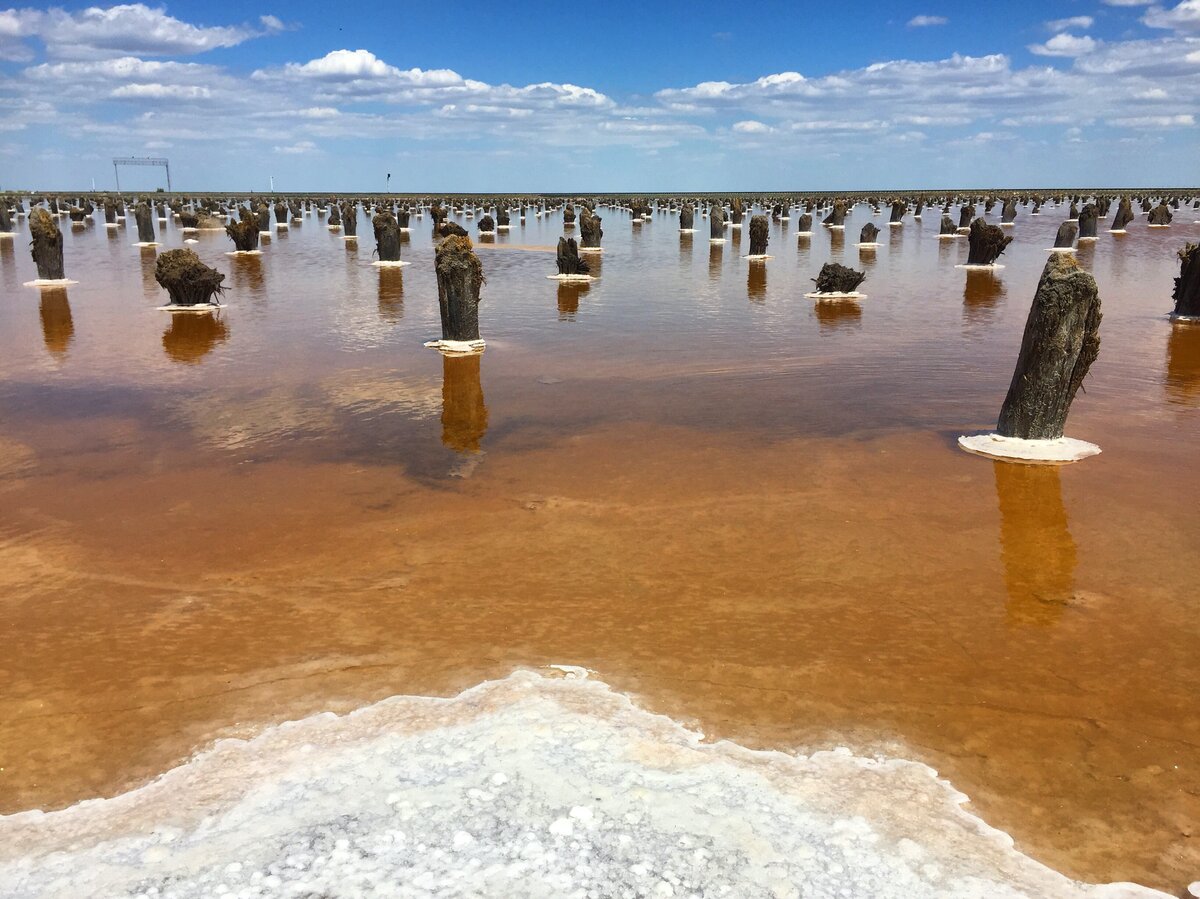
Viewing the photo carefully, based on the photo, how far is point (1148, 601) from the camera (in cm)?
593

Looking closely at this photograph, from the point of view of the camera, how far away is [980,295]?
22203mm

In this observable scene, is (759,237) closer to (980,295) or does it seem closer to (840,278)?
(840,278)

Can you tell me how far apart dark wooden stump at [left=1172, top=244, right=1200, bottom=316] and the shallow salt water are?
2907mm

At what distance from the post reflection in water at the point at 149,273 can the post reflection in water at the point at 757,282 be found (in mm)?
14997

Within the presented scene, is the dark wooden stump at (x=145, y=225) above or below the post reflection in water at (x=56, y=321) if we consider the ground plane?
above

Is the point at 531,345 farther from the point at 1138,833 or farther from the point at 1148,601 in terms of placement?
the point at 1138,833

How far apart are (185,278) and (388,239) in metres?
10.5

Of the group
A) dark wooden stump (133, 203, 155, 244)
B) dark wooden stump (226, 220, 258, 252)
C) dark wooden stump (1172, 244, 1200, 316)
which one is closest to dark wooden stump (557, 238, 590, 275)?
dark wooden stump (226, 220, 258, 252)

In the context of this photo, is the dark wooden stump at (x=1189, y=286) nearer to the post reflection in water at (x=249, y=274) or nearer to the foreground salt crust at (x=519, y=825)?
the foreground salt crust at (x=519, y=825)

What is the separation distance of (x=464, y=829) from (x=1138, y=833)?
2885mm

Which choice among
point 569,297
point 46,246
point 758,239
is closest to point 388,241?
point 46,246

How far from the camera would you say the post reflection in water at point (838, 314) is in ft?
58.6

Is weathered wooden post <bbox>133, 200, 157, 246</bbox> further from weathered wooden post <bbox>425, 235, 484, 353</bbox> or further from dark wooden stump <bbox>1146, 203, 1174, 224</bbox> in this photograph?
dark wooden stump <bbox>1146, 203, 1174, 224</bbox>

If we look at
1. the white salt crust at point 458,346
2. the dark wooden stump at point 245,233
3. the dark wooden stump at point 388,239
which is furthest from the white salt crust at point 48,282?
the white salt crust at point 458,346
